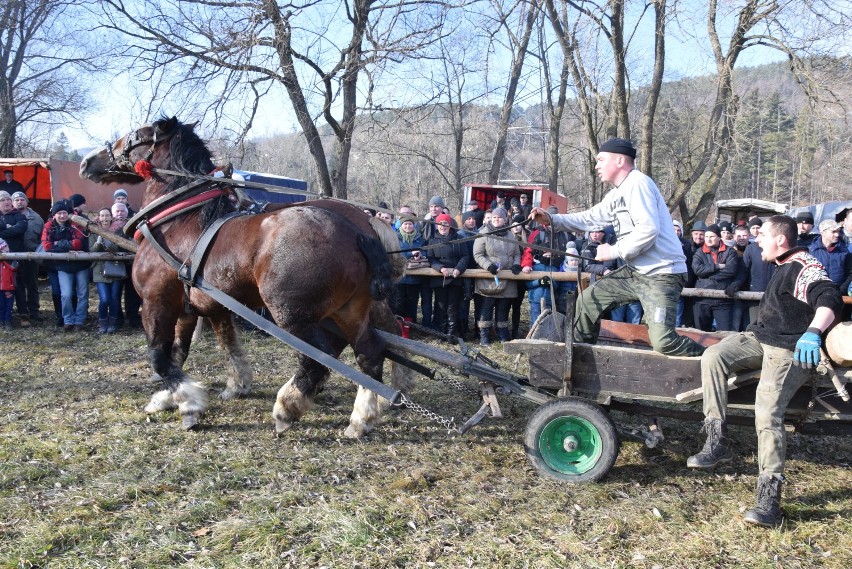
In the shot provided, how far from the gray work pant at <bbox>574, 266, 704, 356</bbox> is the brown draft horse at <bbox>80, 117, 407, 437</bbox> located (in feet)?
4.81

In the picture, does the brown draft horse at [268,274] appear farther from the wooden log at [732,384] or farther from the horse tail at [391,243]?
the wooden log at [732,384]

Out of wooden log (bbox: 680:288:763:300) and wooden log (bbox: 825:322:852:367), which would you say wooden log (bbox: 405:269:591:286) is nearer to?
wooden log (bbox: 680:288:763:300)

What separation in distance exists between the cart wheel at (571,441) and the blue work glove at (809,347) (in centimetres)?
117

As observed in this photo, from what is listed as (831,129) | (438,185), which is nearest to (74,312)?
(831,129)

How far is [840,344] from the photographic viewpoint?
367 cm

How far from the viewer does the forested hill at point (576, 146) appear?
13.6 meters

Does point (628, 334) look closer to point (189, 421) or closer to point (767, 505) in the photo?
point (767, 505)

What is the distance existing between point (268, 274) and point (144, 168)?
1565mm

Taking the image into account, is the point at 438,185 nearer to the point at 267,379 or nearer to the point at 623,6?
the point at 623,6

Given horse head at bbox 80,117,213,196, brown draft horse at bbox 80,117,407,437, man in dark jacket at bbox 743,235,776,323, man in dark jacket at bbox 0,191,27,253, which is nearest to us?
brown draft horse at bbox 80,117,407,437

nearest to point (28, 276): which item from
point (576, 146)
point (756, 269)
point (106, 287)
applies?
point (106, 287)

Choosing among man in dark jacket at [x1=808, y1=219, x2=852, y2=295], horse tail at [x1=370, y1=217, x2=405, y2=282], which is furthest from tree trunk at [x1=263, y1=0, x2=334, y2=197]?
man in dark jacket at [x1=808, y1=219, x2=852, y2=295]

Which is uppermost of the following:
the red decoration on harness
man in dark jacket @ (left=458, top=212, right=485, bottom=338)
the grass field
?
the red decoration on harness

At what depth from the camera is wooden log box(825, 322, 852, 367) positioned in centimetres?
363
